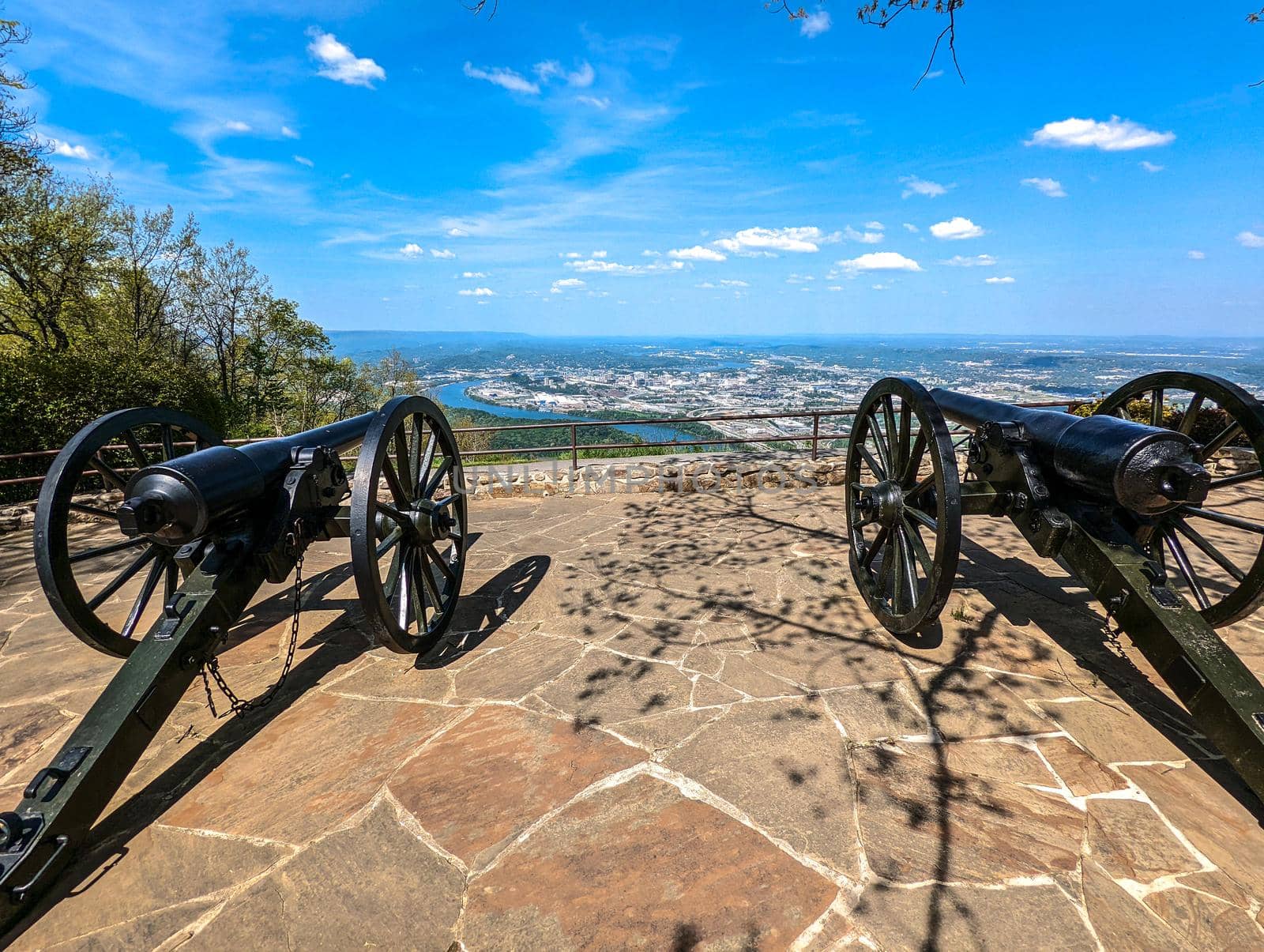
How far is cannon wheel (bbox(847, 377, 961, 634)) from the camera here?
293 centimetres

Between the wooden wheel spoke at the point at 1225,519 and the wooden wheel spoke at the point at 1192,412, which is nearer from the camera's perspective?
the wooden wheel spoke at the point at 1225,519

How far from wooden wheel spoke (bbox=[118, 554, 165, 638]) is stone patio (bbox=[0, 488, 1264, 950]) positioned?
0.46 meters

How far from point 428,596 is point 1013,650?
3.93 m

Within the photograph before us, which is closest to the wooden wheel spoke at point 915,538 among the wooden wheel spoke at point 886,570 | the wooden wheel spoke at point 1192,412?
the wooden wheel spoke at point 886,570

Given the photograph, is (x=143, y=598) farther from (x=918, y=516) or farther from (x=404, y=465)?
(x=918, y=516)

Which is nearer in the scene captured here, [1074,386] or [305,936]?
[305,936]

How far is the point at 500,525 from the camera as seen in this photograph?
664cm

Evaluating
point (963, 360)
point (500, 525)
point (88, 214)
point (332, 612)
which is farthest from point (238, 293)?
point (963, 360)

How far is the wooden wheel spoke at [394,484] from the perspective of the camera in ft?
10.8

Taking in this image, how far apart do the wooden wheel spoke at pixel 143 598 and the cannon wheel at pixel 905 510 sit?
4299 millimetres

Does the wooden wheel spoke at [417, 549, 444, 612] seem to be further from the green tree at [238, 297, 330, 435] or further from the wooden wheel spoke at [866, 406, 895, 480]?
the green tree at [238, 297, 330, 435]

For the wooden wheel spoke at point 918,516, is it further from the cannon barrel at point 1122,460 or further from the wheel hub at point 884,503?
the cannon barrel at point 1122,460

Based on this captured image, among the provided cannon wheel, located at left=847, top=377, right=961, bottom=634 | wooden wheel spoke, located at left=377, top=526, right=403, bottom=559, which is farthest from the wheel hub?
wooden wheel spoke, located at left=377, top=526, right=403, bottom=559

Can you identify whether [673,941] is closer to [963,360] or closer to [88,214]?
[88,214]
